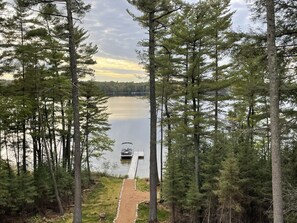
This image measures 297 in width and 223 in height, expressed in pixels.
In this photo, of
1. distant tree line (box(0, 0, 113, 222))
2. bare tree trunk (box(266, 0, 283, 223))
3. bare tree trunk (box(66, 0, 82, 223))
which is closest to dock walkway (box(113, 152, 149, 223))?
distant tree line (box(0, 0, 113, 222))

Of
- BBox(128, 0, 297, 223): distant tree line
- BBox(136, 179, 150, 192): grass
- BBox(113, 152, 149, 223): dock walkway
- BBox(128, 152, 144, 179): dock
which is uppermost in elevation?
BBox(128, 0, 297, 223): distant tree line

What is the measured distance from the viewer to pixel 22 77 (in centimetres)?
1619

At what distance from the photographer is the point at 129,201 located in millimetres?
18578

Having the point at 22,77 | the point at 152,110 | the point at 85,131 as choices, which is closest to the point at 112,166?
the point at 85,131

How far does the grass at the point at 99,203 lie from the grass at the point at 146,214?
1338 mm

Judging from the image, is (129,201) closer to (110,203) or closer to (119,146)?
(110,203)

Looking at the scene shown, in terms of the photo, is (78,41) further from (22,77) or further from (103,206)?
(103,206)

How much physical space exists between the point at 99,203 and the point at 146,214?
4.07 meters

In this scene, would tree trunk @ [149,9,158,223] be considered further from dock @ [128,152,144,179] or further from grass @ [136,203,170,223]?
dock @ [128,152,144,179]

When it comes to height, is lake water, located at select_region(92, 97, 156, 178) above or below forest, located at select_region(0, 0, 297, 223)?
below

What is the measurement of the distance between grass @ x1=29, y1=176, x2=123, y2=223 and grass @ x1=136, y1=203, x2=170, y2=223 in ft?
4.39

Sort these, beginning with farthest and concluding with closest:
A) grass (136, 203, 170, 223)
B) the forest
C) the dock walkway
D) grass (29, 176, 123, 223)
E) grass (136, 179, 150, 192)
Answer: grass (136, 179, 150, 192)
the dock walkway
grass (29, 176, 123, 223)
grass (136, 203, 170, 223)
the forest

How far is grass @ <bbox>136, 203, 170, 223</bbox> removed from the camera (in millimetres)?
14914

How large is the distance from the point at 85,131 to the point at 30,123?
6727mm
